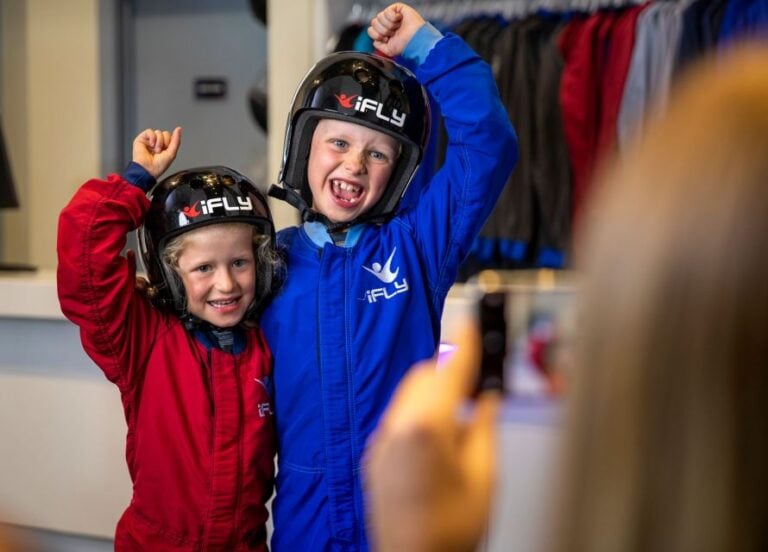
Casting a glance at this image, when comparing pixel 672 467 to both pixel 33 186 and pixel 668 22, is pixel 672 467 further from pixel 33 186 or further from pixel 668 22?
pixel 33 186

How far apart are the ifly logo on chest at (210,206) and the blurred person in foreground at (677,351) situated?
1.25 meters

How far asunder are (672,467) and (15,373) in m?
2.66

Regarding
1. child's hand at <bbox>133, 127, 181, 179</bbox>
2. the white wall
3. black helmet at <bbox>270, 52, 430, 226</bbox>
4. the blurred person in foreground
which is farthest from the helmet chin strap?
the white wall

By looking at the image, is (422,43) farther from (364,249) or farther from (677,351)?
(677,351)

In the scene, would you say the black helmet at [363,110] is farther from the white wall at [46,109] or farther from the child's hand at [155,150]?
the white wall at [46,109]

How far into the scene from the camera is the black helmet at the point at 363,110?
5.82 ft

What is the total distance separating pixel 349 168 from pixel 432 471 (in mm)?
1200

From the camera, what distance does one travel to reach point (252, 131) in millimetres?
4703

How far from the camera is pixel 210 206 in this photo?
1.79m

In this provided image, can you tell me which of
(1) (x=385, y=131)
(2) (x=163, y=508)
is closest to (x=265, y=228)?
(1) (x=385, y=131)

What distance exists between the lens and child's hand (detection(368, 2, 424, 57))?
5.82 ft

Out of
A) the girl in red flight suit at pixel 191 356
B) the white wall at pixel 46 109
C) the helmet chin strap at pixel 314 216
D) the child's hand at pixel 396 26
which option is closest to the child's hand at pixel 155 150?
the girl in red flight suit at pixel 191 356

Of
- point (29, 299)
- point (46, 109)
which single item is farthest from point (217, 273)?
point (46, 109)

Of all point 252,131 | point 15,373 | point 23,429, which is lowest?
point 23,429
